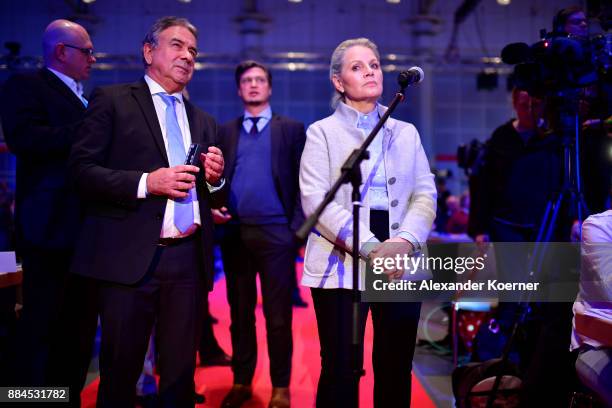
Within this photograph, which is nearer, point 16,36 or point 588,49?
point 588,49

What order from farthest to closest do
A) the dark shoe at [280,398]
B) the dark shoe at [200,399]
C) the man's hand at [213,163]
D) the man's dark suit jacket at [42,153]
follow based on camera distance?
1. the dark shoe at [200,399]
2. the dark shoe at [280,398]
3. the man's dark suit jacket at [42,153]
4. the man's hand at [213,163]

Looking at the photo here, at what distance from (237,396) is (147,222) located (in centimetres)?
149

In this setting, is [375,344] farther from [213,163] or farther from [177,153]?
[177,153]

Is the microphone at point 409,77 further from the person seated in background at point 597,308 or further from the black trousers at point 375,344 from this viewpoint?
the person seated in background at point 597,308

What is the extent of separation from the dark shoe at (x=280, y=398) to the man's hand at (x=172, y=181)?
5.11 ft

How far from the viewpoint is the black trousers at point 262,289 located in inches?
132

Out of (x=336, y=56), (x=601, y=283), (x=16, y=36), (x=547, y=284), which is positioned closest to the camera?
(x=601, y=283)

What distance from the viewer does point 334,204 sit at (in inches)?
86.5

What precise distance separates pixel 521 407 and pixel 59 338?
2077mm

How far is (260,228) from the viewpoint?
11.2 ft

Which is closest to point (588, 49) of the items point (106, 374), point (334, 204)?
point (334, 204)

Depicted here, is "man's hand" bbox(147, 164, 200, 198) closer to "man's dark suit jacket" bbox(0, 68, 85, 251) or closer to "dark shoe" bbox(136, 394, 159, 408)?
"man's dark suit jacket" bbox(0, 68, 85, 251)

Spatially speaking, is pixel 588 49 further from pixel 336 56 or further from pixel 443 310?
pixel 443 310

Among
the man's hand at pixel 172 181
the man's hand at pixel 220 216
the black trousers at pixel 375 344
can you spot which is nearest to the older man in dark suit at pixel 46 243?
the man's hand at pixel 172 181
